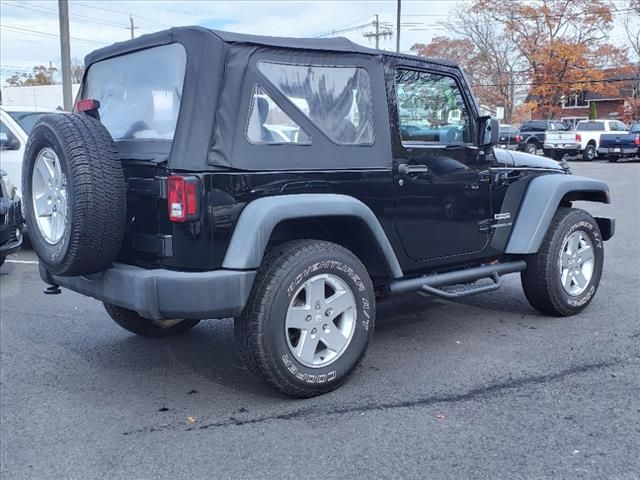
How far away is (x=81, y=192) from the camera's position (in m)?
3.47

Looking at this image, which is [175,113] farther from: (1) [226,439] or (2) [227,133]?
(1) [226,439]

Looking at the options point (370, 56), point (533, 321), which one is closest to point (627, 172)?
point (533, 321)

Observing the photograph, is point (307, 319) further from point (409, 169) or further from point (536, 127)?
point (536, 127)

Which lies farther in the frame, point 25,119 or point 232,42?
point 25,119

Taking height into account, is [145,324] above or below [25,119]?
below

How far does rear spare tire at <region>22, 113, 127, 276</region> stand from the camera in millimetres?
3486

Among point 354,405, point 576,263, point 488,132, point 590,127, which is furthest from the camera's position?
point 590,127

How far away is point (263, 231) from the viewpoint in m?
3.58

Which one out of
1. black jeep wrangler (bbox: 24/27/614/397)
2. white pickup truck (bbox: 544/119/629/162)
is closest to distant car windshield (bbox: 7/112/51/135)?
black jeep wrangler (bbox: 24/27/614/397)

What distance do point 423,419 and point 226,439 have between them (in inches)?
40.7

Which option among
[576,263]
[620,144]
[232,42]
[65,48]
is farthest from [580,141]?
[232,42]

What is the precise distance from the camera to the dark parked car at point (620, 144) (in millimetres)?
28609

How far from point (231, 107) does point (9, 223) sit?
4.15 m

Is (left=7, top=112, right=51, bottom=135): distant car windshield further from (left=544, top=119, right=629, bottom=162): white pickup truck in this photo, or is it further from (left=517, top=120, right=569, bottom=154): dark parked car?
(left=517, top=120, right=569, bottom=154): dark parked car
